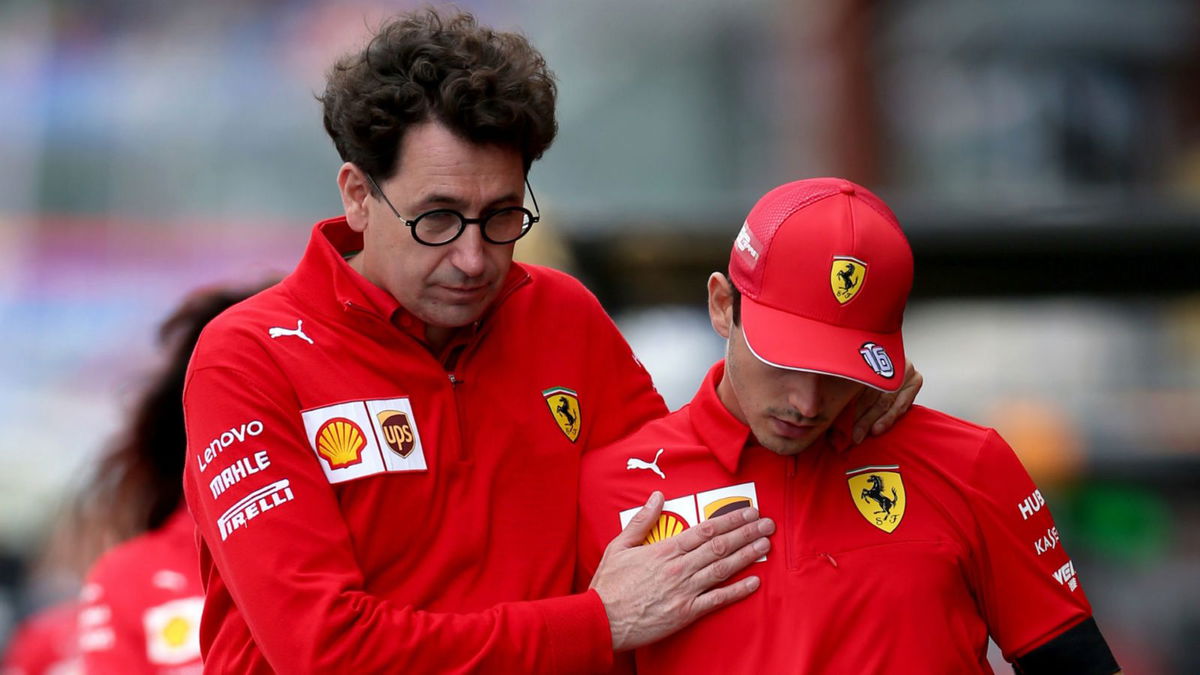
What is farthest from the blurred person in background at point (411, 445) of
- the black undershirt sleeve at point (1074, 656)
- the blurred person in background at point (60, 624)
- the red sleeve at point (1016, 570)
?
the blurred person in background at point (60, 624)

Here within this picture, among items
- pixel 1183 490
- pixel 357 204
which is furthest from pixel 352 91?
pixel 1183 490

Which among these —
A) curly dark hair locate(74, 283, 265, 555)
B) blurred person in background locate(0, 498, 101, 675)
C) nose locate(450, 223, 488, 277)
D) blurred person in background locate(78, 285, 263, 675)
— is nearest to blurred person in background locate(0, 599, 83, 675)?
blurred person in background locate(0, 498, 101, 675)

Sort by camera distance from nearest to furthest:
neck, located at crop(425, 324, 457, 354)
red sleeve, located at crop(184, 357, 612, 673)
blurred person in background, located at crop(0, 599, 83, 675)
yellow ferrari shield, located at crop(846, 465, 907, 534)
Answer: red sleeve, located at crop(184, 357, 612, 673) → yellow ferrari shield, located at crop(846, 465, 907, 534) → neck, located at crop(425, 324, 457, 354) → blurred person in background, located at crop(0, 599, 83, 675)

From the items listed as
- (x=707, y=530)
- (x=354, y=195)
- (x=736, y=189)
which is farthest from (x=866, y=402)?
(x=736, y=189)

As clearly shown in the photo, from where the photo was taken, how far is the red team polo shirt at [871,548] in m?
2.71

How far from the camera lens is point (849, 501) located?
9.31 feet

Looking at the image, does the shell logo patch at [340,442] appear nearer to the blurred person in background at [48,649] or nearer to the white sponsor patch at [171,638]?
the white sponsor patch at [171,638]

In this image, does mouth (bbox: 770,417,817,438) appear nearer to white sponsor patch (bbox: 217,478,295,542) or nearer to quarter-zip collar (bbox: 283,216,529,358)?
quarter-zip collar (bbox: 283,216,529,358)

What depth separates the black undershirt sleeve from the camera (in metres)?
2.75

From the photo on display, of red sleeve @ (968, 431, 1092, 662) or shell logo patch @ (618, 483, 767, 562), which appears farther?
shell logo patch @ (618, 483, 767, 562)

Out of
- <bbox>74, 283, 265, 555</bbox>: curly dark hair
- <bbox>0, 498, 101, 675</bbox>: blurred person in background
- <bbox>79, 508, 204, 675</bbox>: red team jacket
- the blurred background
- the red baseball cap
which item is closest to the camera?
the red baseball cap

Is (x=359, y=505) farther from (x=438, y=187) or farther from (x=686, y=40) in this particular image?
(x=686, y=40)

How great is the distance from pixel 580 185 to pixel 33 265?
474 centimetres

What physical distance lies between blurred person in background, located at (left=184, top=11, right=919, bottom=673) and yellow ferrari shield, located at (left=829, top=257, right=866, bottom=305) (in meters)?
0.27
